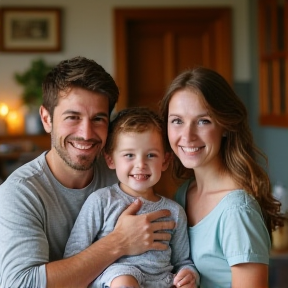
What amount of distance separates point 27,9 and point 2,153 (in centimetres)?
138

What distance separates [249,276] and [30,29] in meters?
4.15

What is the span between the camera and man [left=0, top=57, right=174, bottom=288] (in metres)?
1.44

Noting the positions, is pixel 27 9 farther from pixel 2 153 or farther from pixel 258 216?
pixel 258 216

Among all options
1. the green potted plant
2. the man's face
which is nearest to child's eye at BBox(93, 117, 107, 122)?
the man's face

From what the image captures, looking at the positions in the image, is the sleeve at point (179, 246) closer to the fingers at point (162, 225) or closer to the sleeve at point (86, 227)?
the fingers at point (162, 225)

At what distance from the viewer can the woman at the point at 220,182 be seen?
4.78 feet

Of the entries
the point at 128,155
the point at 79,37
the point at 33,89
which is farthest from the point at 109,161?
the point at 79,37

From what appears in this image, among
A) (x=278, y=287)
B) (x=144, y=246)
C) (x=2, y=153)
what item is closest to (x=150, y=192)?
(x=144, y=246)

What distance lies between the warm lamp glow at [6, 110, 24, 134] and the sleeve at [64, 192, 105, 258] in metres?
3.64

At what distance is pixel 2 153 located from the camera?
4711mm

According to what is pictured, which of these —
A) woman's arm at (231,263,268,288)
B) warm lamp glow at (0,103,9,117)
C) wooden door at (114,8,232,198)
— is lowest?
woman's arm at (231,263,268,288)

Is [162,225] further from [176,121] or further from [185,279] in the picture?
[176,121]

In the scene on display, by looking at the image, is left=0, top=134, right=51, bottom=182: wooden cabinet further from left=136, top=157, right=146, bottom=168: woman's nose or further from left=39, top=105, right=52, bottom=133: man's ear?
left=136, top=157, right=146, bottom=168: woman's nose

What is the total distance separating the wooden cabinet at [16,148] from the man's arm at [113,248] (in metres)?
3.01
